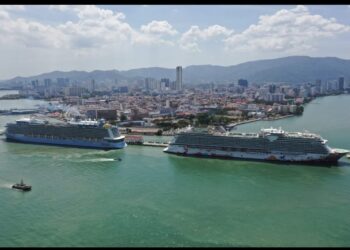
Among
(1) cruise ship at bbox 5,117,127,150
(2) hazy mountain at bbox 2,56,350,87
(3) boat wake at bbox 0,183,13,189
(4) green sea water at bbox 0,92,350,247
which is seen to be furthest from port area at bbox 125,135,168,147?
(2) hazy mountain at bbox 2,56,350,87

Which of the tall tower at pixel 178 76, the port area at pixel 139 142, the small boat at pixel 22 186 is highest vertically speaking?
the tall tower at pixel 178 76

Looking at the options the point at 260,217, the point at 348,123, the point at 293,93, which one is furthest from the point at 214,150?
the point at 293,93

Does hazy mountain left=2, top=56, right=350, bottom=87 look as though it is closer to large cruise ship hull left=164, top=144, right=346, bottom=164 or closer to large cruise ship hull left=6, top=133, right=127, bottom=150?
large cruise ship hull left=6, top=133, right=127, bottom=150

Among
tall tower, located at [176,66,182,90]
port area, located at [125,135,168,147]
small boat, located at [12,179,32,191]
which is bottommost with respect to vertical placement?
small boat, located at [12,179,32,191]

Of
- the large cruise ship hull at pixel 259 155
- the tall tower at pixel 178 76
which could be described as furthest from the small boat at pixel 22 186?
the tall tower at pixel 178 76

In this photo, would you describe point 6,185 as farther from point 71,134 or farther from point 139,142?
point 139,142

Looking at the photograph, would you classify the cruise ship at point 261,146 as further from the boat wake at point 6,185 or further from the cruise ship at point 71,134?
the boat wake at point 6,185
